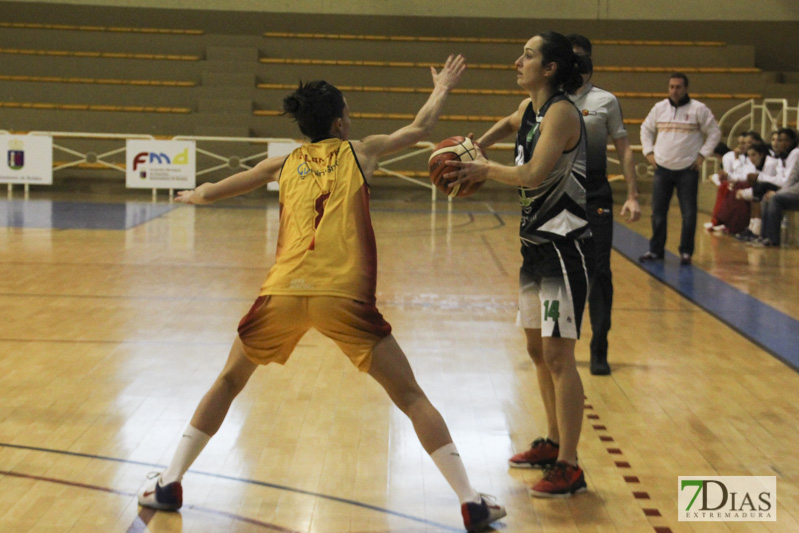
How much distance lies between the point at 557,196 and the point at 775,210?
7.98 metres

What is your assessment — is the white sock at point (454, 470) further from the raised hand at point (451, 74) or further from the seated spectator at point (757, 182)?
the seated spectator at point (757, 182)

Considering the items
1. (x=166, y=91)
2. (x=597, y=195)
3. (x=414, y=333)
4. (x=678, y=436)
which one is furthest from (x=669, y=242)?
(x=166, y=91)

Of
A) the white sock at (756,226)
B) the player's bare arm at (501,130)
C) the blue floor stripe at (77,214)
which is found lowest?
the blue floor stripe at (77,214)

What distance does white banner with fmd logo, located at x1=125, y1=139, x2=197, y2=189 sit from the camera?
15.1 metres

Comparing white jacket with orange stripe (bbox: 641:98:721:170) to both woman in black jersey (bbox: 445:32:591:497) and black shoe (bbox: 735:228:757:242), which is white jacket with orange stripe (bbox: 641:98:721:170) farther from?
woman in black jersey (bbox: 445:32:591:497)

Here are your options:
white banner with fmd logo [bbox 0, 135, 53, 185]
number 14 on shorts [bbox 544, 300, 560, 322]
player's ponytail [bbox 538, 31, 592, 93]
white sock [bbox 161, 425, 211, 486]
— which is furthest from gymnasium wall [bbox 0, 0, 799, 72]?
white sock [bbox 161, 425, 211, 486]

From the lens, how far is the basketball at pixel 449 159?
10.6 ft

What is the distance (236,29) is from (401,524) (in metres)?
17.6

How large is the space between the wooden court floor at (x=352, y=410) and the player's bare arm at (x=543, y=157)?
1.13m

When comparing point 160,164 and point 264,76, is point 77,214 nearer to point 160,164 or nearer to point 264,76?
point 160,164

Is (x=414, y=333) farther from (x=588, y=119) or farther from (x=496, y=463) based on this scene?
(x=496, y=463)

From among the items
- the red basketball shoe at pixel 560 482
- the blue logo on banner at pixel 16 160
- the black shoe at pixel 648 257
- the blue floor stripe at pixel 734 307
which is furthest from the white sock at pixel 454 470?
the blue logo on banner at pixel 16 160

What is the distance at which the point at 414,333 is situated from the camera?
237 inches

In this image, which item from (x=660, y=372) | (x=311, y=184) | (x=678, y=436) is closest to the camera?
(x=311, y=184)
